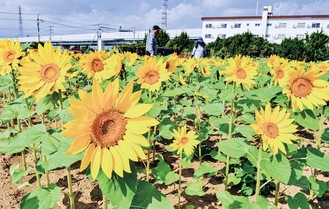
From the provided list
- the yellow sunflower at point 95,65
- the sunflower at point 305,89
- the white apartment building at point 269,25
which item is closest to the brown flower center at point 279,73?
the sunflower at point 305,89

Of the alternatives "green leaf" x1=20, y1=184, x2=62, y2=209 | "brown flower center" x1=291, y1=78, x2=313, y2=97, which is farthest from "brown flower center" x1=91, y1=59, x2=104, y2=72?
"brown flower center" x1=291, y1=78, x2=313, y2=97

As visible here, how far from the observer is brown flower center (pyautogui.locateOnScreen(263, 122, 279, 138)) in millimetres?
1628

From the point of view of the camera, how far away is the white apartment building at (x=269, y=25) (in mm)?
53531

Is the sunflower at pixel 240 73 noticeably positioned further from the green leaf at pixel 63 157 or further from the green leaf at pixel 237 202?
the green leaf at pixel 63 157

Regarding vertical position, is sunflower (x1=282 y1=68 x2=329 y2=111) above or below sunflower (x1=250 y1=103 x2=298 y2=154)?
above

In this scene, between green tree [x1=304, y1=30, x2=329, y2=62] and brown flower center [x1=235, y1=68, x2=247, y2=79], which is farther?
green tree [x1=304, y1=30, x2=329, y2=62]

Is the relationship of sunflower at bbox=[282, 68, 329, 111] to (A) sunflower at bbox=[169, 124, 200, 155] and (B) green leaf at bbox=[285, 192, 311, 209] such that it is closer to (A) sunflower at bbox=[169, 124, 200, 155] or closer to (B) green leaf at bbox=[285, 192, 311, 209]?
(B) green leaf at bbox=[285, 192, 311, 209]

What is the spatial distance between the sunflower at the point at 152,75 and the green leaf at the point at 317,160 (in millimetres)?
1375

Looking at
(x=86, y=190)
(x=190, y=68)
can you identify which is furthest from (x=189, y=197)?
(x=190, y=68)

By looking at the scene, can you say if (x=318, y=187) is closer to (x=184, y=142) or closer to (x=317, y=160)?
(x=317, y=160)

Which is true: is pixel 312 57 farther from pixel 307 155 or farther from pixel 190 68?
pixel 307 155

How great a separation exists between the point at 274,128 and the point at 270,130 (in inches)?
1.1

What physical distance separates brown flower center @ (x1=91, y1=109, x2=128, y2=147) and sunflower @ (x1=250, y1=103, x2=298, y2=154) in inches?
33.3

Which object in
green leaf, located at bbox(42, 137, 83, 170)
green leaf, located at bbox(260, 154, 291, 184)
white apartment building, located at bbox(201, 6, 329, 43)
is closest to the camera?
green leaf, located at bbox(42, 137, 83, 170)
